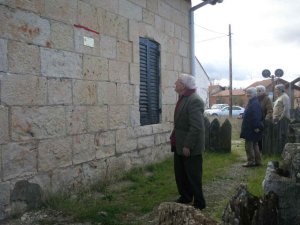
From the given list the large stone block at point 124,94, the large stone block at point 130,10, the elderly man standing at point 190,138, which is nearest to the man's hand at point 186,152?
the elderly man standing at point 190,138

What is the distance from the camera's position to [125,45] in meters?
6.78

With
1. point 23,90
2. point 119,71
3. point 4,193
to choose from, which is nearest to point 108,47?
point 119,71

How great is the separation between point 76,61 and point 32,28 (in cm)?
91

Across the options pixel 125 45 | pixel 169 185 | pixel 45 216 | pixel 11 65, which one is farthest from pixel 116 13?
pixel 45 216

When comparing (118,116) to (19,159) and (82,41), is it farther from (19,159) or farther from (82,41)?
(19,159)

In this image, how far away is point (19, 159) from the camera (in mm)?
4637

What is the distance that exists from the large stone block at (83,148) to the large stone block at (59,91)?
58 cm

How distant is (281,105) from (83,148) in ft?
18.5

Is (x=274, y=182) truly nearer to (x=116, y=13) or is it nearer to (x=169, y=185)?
(x=169, y=185)

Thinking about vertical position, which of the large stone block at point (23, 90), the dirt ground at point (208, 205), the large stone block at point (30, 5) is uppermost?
the large stone block at point (30, 5)

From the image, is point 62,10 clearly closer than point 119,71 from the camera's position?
Yes

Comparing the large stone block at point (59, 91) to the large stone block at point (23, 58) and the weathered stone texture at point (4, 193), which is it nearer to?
the large stone block at point (23, 58)

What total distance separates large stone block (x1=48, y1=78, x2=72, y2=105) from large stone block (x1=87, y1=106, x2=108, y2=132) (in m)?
0.52

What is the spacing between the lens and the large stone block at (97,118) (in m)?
5.89
